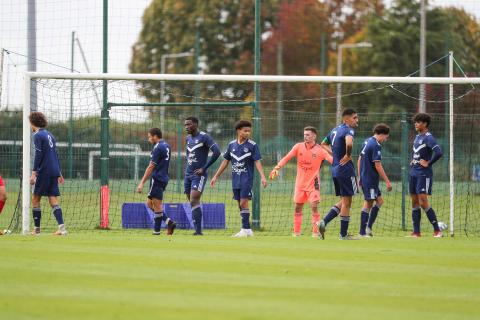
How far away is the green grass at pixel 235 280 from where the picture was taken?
8492 millimetres

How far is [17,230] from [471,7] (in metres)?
12.6

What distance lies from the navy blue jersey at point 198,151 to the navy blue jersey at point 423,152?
11.3ft

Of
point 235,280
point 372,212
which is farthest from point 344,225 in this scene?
point 235,280

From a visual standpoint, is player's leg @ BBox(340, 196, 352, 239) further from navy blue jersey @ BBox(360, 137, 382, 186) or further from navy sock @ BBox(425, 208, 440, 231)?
navy sock @ BBox(425, 208, 440, 231)

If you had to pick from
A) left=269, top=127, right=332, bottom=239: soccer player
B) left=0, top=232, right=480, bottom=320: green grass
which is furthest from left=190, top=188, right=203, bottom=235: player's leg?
left=0, top=232, right=480, bottom=320: green grass

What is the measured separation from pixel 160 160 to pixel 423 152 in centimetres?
445

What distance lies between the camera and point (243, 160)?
56.5 ft

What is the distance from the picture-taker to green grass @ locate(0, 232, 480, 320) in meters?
8.49

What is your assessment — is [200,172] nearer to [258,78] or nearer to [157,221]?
[157,221]

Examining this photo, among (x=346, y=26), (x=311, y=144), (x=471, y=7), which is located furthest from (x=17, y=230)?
(x=346, y=26)

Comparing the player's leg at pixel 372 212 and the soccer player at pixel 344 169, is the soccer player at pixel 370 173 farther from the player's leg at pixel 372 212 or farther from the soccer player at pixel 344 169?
the soccer player at pixel 344 169

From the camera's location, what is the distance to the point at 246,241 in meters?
15.1

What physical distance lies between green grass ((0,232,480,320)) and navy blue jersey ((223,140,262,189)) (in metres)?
2.60

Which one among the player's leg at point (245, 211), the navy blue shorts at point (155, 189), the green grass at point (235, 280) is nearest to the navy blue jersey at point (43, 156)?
the navy blue shorts at point (155, 189)
